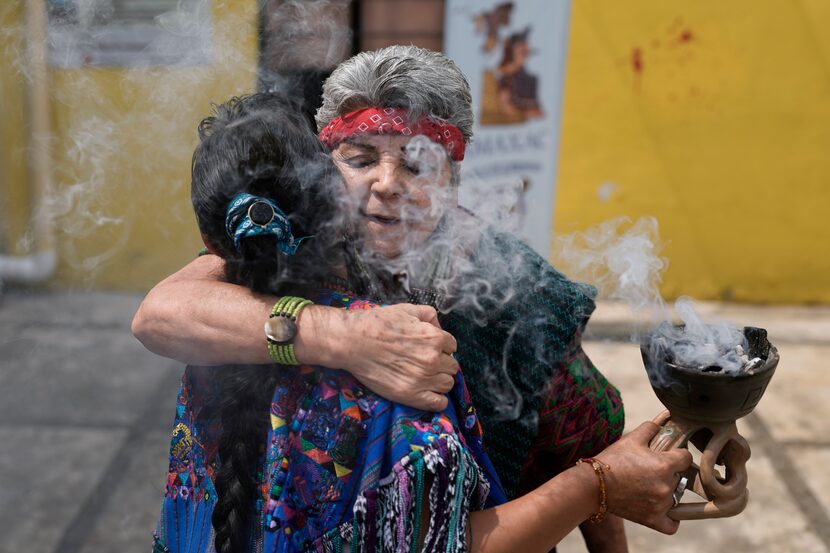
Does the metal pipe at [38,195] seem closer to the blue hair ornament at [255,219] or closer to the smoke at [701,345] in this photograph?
the blue hair ornament at [255,219]

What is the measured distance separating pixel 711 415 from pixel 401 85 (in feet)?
2.99

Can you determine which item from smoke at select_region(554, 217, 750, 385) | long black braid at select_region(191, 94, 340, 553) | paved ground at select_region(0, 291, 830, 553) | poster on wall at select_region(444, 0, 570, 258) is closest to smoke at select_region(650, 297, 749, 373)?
smoke at select_region(554, 217, 750, 385)

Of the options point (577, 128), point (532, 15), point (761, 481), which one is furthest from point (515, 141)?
point (761, 481)

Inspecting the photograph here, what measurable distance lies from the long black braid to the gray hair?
0.23 m

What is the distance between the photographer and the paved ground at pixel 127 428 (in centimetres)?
352

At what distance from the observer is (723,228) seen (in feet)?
19.9

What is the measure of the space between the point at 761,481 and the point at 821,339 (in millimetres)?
2089

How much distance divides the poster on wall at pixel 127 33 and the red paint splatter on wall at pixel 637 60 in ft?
9.89

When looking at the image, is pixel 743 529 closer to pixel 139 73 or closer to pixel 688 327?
pixel 688 327

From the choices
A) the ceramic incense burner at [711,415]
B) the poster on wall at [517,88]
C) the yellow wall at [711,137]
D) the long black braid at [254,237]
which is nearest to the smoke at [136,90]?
the long black braid at [254,237]

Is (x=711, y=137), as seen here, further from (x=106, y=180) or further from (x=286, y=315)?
(x=286, y=315)

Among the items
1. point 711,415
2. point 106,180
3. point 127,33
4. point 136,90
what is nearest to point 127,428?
point 106,180

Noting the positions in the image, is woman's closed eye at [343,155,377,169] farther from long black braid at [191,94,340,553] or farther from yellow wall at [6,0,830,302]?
yellow wall at [6,0,830,302]

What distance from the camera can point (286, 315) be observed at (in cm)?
145
